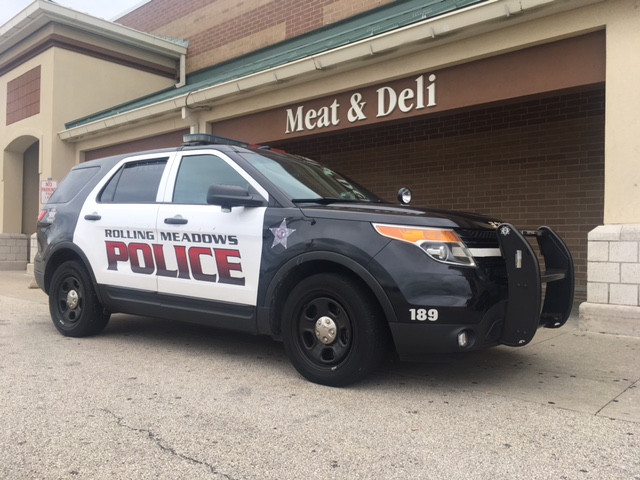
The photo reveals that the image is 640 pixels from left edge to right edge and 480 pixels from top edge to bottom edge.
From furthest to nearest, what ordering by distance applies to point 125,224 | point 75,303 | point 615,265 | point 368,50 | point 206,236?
1. point 368,50
2. point 615,265
3. point 75,303
4. point 125,224
5. point 206,236

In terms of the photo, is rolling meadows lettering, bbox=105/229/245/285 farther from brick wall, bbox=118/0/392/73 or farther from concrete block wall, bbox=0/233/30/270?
concrete block wall, bbox=0/233/30/270

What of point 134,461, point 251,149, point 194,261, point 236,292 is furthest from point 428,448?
point 251,149

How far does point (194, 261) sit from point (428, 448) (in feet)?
8.42

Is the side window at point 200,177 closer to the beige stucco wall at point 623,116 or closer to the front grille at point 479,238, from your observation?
the front grille at point 479,238

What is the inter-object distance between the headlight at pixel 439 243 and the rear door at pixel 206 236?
1228mm

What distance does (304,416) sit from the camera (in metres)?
3.42

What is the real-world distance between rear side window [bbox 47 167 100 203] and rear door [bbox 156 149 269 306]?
4.62ft

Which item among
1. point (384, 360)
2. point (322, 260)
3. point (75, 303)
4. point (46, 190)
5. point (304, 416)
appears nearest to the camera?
point (304, 416)

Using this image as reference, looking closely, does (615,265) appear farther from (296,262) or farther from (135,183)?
(135,183)

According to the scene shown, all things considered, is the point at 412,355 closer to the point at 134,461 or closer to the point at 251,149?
the point at 134,461

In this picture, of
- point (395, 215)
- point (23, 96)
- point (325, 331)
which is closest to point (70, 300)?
point (325, 331)

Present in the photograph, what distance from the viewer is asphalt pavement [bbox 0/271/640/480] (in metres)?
2.75

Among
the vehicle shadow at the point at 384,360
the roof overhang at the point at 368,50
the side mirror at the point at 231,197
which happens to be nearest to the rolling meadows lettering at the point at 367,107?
the roof overhang at the point at 368,50

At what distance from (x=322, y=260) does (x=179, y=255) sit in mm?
1464
